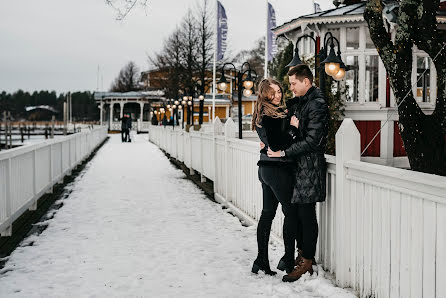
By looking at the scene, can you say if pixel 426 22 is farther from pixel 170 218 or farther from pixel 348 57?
pixel 348 57

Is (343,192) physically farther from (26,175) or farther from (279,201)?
(26,175)

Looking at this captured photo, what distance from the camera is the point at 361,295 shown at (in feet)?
12.7

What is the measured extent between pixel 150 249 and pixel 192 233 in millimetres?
948

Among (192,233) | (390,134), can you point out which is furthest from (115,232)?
(390,134)

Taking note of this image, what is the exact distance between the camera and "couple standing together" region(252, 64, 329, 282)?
13.7ft

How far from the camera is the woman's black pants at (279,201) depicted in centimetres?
439

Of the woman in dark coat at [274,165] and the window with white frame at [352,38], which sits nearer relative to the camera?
the woman in dark coat at [274,165]

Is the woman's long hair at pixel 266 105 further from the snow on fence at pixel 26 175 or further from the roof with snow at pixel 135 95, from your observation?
the roof with snow at pixel 135 95

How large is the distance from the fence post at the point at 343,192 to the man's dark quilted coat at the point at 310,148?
0.51 feet

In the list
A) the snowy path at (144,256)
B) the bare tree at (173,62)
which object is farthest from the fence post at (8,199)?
the bare tree at (173,62)

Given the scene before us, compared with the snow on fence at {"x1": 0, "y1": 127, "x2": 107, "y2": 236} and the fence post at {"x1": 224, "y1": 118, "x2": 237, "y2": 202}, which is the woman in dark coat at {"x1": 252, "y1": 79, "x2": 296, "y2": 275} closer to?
the snow on fence at {"x1": 0, "y1": 127, "x2": 107, "y2": 236}

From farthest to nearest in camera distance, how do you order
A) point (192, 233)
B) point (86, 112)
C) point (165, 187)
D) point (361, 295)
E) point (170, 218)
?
point (86, 112) < point (165, 187) < point (170, 218) < point (192, 233) < point (361, 295)

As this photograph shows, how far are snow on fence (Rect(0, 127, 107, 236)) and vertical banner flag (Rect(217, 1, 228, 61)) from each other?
13057mm

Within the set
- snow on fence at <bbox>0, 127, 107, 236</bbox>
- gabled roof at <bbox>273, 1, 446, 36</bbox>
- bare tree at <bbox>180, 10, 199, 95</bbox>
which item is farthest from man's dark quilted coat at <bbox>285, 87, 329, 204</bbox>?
bare tree at <bbox>180, 10, 199, 95</bbox>
